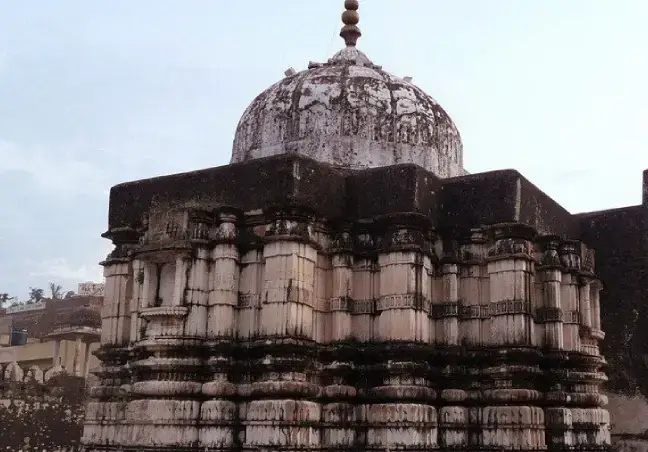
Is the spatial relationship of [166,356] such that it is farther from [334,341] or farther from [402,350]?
[402,350]

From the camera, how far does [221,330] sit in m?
8.88

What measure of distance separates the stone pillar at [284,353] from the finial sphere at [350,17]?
4.56 metres

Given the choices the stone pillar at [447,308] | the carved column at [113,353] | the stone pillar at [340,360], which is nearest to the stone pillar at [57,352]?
the carved column at [113,353]

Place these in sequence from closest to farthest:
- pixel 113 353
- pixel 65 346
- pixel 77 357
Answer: pixel 113 353 → pixel 77 357 → pixel 65 346

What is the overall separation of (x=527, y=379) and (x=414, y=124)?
12.2ft

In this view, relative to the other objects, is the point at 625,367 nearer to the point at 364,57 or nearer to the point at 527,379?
the point at 527,379

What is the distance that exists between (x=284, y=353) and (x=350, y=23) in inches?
233

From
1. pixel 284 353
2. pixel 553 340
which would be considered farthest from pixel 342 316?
pixel 553 340

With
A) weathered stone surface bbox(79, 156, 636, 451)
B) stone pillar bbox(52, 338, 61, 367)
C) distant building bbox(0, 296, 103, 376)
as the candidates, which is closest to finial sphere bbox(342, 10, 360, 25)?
weathered stone surface bbox(79, 156, 636, 451)

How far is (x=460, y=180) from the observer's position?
9805 millimetres

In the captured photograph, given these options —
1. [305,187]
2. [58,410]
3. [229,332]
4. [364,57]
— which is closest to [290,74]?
[364,57]

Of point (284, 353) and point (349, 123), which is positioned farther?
point (349, 123)

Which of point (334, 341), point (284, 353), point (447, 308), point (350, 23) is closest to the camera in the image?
point (284, 353)

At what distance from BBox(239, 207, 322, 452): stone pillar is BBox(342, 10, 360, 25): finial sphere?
4557 mm
